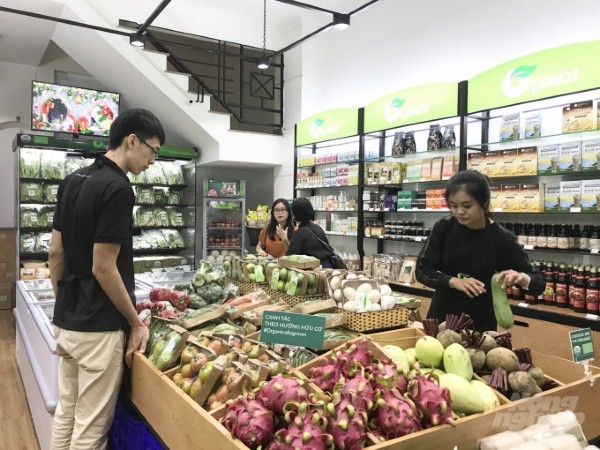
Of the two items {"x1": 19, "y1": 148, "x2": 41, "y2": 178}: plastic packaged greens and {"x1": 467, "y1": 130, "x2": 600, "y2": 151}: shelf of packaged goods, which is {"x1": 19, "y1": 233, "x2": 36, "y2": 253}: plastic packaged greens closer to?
{"x1": 19, "y1": 148, "x2": 41, "y2": 178}: plastic packaged greens

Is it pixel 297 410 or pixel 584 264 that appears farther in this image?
pixel 584 264

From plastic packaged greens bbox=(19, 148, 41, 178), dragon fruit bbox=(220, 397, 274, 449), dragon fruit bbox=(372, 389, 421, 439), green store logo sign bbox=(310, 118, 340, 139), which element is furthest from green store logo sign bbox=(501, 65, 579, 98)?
plastic packaged greens bbox=(19, 148, 41, 178)

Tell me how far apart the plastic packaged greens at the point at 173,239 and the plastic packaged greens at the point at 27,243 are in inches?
71.7

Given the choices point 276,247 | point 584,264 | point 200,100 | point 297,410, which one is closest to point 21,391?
point 276,247

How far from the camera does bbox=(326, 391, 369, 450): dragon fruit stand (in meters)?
1.21

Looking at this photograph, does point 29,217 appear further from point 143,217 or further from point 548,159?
point 548,159

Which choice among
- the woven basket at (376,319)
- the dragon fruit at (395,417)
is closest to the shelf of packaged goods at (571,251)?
the woven basket at (376,319)

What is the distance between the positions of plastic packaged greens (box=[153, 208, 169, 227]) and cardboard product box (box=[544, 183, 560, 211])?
5439 mm

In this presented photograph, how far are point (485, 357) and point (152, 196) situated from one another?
6416 mm

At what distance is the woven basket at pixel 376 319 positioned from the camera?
7.11 feet

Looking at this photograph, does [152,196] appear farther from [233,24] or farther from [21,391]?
[21,391]

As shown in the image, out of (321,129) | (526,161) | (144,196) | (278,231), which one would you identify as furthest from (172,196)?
(526,161)

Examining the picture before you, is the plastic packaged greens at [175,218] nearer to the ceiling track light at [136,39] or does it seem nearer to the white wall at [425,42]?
the white wall at [425,42]

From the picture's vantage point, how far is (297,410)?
50.1 inches
